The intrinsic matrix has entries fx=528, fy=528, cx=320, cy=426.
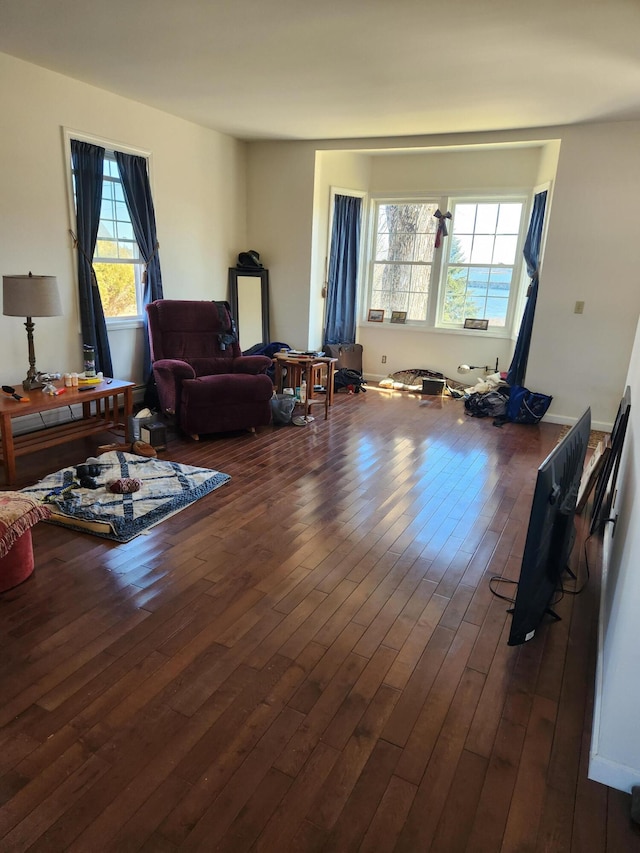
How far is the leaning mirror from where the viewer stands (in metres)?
6.27

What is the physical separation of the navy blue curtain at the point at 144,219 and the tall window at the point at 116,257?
66 mm

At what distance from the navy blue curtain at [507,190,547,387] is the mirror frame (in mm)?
2914

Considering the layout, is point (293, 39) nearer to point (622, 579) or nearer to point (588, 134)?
point (588, 134)

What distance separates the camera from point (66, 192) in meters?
4.23

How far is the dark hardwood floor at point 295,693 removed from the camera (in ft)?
4.49

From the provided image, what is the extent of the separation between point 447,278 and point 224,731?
581cm

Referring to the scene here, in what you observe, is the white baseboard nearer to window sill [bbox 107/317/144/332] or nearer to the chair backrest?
the chair backrest

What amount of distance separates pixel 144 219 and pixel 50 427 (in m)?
2.12

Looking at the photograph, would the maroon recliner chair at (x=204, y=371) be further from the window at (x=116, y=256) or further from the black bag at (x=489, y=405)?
the black bag at (x=489, y=405)

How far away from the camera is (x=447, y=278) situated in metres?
6.41

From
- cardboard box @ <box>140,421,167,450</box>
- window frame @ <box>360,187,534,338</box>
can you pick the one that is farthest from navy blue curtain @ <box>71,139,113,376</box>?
window frame @ <box>360,187,534,338</box>

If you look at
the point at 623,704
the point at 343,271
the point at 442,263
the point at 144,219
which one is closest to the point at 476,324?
the point at 442,263

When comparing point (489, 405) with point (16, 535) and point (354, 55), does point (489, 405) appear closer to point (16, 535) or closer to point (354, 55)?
point (354, 55)

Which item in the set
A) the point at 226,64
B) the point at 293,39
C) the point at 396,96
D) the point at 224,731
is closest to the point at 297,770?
the point at 224,731
